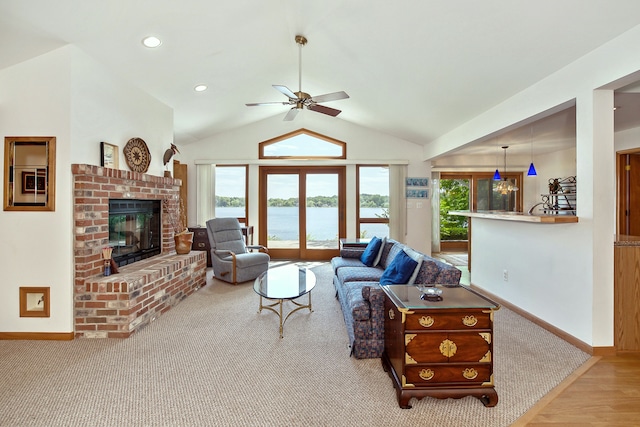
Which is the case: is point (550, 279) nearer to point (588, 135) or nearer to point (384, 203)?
point (588, 135)

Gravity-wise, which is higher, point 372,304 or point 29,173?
point 29,173

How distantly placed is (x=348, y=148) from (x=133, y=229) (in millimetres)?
4430

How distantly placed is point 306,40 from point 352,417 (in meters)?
3.72

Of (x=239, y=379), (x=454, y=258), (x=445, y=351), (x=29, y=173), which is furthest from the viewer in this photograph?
(x=454, y=258)

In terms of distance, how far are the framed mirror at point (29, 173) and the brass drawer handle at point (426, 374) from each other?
3.43m

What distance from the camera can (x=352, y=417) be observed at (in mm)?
1945

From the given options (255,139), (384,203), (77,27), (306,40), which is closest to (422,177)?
(384,203)

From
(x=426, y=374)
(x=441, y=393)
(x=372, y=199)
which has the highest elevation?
(x=372, y=199)

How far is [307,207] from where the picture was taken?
281 inches

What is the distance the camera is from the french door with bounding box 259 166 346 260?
7.11 metres

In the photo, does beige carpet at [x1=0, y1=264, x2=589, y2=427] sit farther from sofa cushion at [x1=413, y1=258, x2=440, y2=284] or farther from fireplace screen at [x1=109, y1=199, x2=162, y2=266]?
fireplace screen at [x1=109, y1=199, x2=162, y2=266]

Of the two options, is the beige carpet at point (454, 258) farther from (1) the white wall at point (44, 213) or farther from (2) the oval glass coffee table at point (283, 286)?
(1) the white wall at point (44, 213)

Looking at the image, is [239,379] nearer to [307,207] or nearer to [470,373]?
[470,373]

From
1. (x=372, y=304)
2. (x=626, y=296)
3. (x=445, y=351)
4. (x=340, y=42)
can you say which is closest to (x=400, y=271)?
(x=372, y=304)
